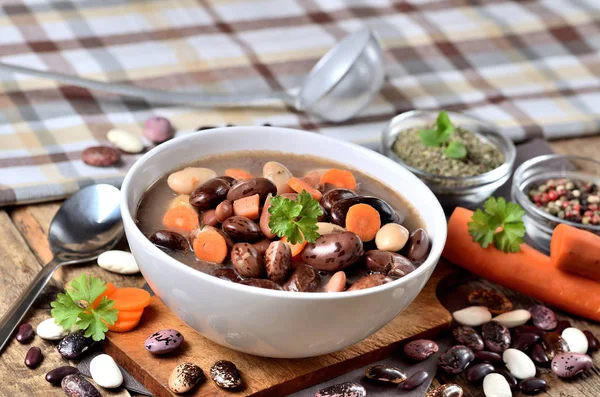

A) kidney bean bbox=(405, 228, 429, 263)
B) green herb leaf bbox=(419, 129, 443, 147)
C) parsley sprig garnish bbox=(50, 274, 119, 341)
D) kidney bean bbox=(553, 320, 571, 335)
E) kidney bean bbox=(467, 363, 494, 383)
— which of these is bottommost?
kidney bean bbox=(553, 320, 571, 335)

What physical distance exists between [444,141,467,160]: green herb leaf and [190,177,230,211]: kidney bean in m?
0.99

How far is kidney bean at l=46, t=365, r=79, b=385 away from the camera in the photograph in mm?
1925

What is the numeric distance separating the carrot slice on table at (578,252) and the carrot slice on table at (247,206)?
910 millimetres

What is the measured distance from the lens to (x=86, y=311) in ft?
6.64

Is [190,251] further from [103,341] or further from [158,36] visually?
[158,36]

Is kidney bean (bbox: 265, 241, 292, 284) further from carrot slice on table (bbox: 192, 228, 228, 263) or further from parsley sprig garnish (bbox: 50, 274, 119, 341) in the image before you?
parsley sprig garnish (bbox: 50, 274, 119, 341)

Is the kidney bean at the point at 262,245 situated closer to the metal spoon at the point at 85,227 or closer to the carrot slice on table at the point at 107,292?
the carrot slice on table at the point at 107,292

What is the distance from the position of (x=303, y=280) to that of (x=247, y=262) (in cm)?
14

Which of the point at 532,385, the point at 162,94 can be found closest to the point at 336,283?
the point at 532,385

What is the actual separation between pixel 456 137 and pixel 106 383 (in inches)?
62.6

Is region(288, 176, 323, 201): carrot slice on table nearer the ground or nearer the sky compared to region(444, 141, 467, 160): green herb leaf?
nearer the sky

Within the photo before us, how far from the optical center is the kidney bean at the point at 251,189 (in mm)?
2039

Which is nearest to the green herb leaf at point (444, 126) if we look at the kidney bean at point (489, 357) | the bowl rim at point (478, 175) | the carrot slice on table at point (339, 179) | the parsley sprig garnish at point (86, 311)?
the bowl rim at point (478, 175)

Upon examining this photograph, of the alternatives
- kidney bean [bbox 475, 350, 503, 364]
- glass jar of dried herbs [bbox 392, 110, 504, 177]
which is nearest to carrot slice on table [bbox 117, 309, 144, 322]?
kidney bean [bbox 475, 350, 503, 364]
